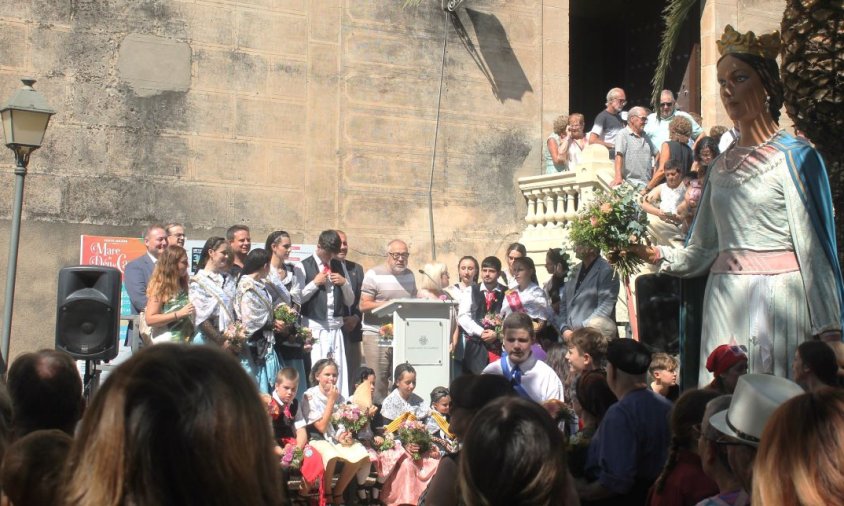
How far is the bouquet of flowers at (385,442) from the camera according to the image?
1000cm

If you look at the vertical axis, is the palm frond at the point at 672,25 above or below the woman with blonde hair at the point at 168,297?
above

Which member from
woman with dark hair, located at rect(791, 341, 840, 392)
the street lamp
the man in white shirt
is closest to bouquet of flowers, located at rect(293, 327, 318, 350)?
the street lamp

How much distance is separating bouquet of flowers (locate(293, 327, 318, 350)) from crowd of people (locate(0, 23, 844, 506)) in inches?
0.8

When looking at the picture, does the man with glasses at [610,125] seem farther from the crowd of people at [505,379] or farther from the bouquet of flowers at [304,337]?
the bouquet of flowers at [304,337]

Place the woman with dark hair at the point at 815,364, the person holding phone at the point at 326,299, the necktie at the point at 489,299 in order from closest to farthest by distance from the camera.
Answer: the woman with dark hair at the point at 815,364, the person holding phone at the point at 326,299, the necktie at the point at 489,299

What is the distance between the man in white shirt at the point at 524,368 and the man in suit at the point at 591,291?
2331mm

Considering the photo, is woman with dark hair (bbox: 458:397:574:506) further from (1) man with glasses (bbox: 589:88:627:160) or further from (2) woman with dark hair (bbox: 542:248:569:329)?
(1) man with glasses (bbox: 589:88:627:160)

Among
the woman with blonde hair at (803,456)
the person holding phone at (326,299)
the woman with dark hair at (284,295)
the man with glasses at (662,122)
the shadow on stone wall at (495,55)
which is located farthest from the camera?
the shadow on stone wall at (495,55)

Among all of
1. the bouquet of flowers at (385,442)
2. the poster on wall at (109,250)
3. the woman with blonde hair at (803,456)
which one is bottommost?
the bouquet of flowers at (385,442)

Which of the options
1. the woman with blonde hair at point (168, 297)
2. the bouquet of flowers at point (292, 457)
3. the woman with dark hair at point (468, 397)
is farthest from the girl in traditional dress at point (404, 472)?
the woman with dark hair at point (468, 397)

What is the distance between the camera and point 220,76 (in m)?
14.8

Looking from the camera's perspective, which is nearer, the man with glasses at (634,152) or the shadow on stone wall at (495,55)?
the man with glasses at (634,152)

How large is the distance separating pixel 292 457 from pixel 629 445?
445 cm

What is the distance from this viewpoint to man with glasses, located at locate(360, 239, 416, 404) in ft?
39.4
